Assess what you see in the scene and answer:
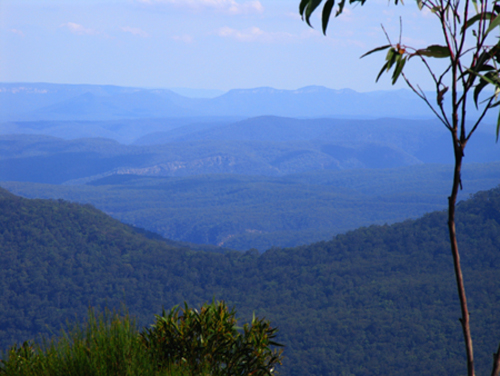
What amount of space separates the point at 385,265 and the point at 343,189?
3529 inches

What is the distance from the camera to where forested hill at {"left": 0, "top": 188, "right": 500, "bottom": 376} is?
96.2 feet

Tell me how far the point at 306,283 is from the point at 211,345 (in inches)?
1474

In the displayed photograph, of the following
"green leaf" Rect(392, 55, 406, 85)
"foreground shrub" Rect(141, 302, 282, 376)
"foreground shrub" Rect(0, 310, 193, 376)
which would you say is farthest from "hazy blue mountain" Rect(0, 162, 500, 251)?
"green leaf" Rect(392, 55, 406, 85)

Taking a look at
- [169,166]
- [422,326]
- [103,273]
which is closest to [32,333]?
[103,273]

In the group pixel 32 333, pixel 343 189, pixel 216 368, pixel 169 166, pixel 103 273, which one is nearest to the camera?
pixel 216 368

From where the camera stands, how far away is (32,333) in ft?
111

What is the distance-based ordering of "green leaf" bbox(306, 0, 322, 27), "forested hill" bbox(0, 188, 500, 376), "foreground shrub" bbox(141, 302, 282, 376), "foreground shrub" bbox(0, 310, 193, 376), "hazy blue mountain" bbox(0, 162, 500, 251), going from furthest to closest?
1. "hazy blue mountain" bbox(0, 162, 500, 251)
2. "forested hill" bbox(0, 188, 500, 376)
3. "foreground shrub" bbox(141, 302, 282, 376)
4. "foreground shrub" bbox(0, 310, 193, 376)
5. "green leaf" bbox(306, 0, 322, 27)

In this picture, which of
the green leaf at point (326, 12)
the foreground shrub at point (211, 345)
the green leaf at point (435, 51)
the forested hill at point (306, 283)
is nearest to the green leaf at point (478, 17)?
the green leaf at point (435, 51)

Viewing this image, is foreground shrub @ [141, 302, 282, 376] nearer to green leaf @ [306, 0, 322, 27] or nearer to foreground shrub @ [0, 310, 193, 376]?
foreground shrub @ [0, 310, 193, 376]

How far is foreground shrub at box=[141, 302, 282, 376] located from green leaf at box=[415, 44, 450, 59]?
2534mm

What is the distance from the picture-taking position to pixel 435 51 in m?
2.25

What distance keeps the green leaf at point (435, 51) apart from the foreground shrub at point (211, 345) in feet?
8.31

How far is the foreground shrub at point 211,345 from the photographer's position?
3.73m

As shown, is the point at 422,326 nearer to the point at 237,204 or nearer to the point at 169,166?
the point at 237,204
